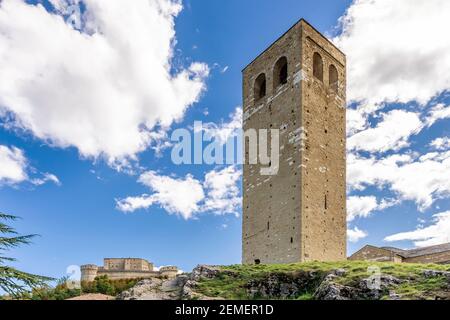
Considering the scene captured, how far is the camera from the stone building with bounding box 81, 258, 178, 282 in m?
68.1

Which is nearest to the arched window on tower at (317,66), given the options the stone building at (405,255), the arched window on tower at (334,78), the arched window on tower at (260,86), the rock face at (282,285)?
the arched window on tower at (334,78)

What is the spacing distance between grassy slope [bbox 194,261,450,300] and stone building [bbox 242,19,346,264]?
12.1ft

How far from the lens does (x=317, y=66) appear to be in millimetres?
22828

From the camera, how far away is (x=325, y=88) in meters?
22.2

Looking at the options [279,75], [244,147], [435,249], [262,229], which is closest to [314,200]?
[262,229]

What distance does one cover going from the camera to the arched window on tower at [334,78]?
23.4 metres

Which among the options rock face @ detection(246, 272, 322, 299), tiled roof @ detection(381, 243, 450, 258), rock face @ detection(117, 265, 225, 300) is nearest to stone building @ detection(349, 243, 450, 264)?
tiled roof @ detection(381, 243, 450, 258)

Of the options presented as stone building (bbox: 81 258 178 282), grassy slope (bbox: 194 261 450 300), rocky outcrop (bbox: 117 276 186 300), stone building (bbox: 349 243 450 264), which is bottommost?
stone building (bbox: 81 258 178 282)

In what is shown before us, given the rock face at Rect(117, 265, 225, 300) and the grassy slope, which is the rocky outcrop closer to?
the rock face at Rect(117, 265, 225, 300)

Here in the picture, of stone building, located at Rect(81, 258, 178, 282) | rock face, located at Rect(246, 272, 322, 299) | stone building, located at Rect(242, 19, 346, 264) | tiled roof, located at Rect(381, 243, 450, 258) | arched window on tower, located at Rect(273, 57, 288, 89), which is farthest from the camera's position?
stone building, located at Rect(81, 258, 178, 282)

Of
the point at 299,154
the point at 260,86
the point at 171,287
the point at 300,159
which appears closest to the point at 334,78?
the point at 260,86

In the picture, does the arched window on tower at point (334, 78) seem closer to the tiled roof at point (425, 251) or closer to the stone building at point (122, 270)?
the tiled roof at point (425, 251)
